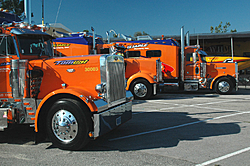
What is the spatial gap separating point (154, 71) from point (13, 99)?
849 centimetres

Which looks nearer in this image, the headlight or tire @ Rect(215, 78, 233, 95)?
the headlight

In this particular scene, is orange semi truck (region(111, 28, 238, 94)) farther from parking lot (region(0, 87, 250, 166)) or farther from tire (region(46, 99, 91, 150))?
tire (region(46, 99, 91, 150))

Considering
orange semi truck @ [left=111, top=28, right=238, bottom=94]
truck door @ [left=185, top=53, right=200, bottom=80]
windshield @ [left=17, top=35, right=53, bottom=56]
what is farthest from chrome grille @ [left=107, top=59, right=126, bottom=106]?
truck door @ [left=185, top=53, right=200, bottom=80]

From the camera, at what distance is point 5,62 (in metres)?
5.64

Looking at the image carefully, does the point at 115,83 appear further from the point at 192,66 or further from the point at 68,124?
the point at 192,66

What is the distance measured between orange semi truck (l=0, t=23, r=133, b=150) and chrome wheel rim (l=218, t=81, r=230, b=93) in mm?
10330

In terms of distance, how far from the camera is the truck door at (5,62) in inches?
222

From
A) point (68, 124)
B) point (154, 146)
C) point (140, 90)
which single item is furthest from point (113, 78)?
point (140, 90)

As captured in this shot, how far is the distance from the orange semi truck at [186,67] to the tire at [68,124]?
10123 millimetres

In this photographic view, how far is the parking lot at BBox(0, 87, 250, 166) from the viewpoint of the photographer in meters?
4.44

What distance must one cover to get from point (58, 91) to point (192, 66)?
11606 mm

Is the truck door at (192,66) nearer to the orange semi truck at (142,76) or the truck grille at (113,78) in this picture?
the orange semi truck at (142,76)

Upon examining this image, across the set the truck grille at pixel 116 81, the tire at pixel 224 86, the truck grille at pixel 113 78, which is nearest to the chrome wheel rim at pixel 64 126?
the truck grille at pixel 113 78

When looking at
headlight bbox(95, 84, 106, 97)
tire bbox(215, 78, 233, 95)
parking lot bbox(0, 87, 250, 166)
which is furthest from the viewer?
tire bbox(215, 78, 233, 95)
